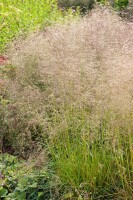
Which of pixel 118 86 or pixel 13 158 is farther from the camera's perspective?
pixel 13 158

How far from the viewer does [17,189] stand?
3391mm

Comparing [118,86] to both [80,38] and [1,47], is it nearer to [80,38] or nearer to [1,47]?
[80,38]

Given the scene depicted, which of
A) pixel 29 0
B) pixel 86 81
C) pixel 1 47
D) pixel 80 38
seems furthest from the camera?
pixel 29 0

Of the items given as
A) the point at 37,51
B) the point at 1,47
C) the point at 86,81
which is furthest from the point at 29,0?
the point at 86,81

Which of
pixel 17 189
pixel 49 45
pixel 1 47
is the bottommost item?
pixel 17 189

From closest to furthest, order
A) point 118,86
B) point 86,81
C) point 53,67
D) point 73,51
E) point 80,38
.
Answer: point 118,86 → point 86,81 → point 53,67 → point 73,51 → point 80,38

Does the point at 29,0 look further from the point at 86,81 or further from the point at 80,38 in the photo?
the point at 86,81

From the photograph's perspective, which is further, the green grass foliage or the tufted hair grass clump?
the green grass foliage

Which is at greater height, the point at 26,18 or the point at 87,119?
the point at 26,18

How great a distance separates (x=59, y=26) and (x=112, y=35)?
44.4 inches

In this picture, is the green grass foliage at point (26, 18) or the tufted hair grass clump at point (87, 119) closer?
the tufted hair grass clump at point (87, 119)

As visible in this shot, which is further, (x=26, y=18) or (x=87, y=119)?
(x=26, y=18)

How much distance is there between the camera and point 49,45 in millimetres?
4469

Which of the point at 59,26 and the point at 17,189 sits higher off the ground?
the point at 59,26
